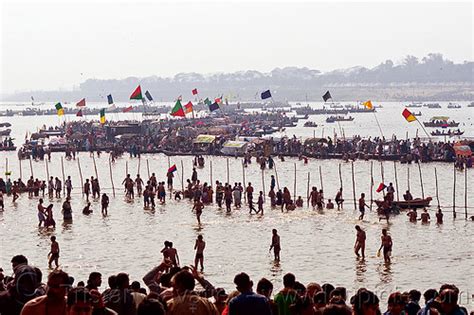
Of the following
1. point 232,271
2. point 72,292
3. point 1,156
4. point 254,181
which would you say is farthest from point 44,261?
point 1,156

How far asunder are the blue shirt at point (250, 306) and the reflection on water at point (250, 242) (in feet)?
31.3

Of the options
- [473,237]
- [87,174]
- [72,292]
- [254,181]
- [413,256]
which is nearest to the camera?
[72,292]

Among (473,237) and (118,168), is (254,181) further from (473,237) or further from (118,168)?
(473,237)

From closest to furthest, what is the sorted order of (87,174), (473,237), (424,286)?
(424,286) → (473,237) → (87,174)

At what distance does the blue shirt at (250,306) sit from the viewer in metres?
6.89

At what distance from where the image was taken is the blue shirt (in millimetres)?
6895

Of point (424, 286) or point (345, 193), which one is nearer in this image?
point (424, 286)

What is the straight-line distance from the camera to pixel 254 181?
1548 inches

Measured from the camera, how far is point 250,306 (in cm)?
691

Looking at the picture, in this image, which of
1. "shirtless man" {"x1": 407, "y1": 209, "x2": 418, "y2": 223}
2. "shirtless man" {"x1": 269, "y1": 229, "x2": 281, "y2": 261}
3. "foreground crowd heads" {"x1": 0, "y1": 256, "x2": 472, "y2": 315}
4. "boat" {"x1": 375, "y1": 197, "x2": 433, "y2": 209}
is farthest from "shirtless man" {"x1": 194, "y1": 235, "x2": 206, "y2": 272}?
"boat" {"x1": 375, "y1": 197, "x2": 433, "y2": 209}

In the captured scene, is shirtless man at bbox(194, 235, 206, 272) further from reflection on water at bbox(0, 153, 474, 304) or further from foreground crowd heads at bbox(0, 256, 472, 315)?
foreground crowd heads at bbox(0, 256, 472, 315)

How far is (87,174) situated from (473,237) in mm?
24467

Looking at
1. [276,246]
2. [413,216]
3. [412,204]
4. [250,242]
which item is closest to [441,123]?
[412,204]

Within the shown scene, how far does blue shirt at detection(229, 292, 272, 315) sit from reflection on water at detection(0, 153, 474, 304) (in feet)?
31.3
